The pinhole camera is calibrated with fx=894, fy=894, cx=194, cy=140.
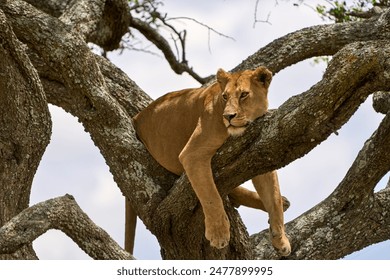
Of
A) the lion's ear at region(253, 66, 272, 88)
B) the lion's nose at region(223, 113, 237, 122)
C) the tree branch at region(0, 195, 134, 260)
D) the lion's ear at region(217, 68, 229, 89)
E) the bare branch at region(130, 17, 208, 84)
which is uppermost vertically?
the bare branch at region(130, 17, 208, 84)

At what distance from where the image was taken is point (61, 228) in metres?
4.83

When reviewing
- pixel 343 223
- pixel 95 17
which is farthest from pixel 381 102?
pixel 95 17

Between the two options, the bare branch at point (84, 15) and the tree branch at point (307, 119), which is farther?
the bare branch at point (84, 15)

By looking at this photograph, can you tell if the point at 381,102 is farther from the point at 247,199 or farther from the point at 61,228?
the point at 61,228

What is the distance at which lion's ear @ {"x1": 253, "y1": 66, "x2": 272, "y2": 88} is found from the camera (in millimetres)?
5172

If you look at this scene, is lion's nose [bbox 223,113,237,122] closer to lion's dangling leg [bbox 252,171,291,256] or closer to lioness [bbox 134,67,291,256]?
lioness [bbox 134,67,291,256]

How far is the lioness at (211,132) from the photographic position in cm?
506

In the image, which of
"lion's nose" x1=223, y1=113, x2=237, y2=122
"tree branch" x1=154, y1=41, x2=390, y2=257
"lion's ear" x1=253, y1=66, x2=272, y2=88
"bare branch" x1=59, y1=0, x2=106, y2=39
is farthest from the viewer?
"bare branch" x1=59, y1=0, x2=106, y2=39

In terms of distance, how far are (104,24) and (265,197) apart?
2614mm

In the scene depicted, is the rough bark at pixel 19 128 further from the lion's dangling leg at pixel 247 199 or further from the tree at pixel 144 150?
the lion's dangling leg at pixel 247 199

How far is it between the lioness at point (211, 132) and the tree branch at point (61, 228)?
1.92ft

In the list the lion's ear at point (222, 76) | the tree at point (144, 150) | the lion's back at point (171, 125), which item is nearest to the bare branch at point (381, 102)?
A: the tree at point (144, 150)

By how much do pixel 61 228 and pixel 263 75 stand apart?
→ 1.45m

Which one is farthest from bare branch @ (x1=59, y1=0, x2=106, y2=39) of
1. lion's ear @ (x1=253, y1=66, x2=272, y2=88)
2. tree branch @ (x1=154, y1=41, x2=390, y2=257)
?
tree branch @ (x1=154, y1=41, x2=390, y2=257)
